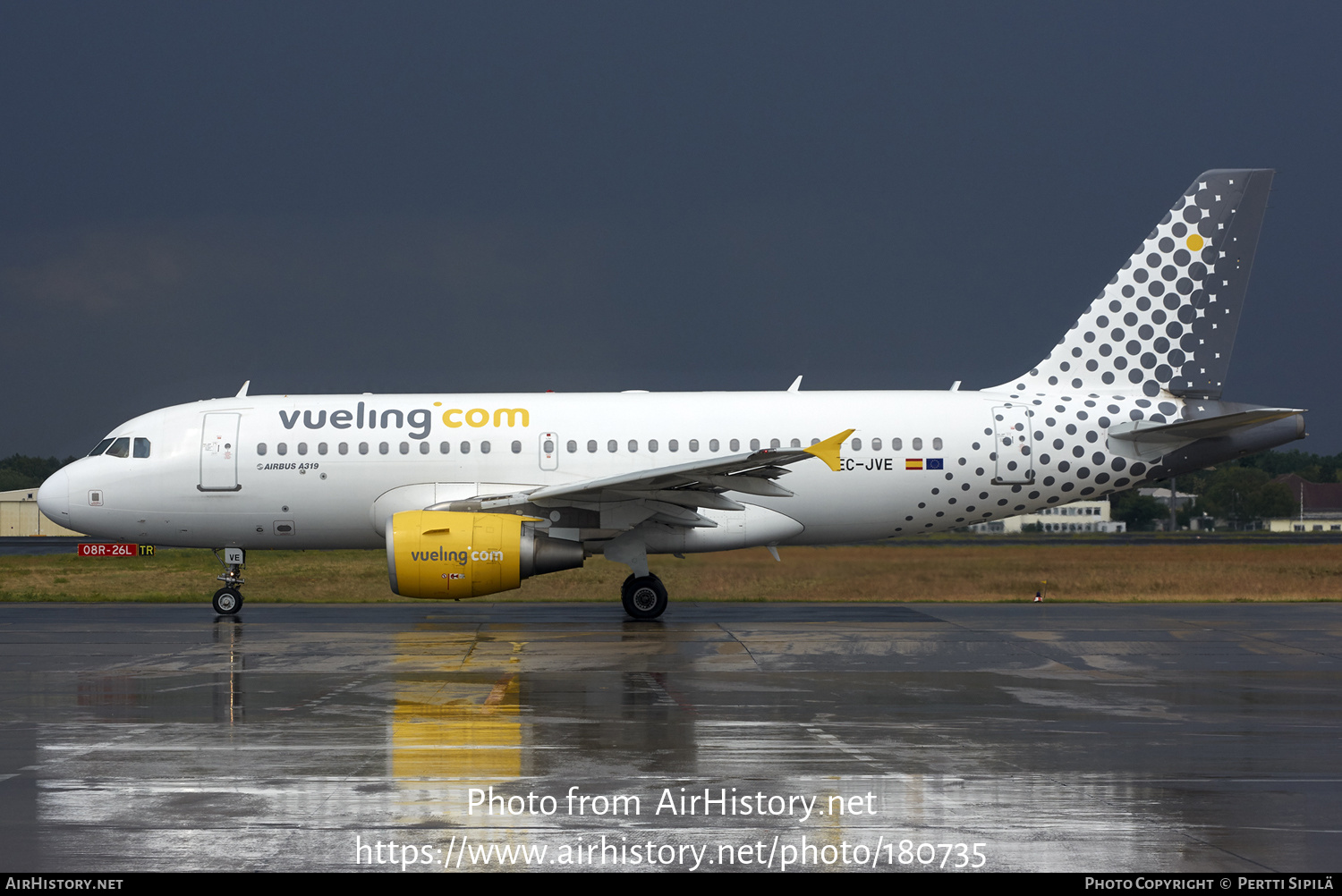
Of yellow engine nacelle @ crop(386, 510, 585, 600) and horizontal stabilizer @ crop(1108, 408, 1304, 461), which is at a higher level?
horizontal stabilizer @ crop(1108, 408, 1304, 461)

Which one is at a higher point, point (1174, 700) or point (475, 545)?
point (475, 545)

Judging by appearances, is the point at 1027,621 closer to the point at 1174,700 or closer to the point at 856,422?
the point at 856,422

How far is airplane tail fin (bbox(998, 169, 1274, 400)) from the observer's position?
19.7 metres

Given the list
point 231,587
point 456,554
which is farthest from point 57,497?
point 456,554

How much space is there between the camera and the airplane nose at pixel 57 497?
62.9 feet

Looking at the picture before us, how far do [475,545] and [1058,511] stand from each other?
8240cm

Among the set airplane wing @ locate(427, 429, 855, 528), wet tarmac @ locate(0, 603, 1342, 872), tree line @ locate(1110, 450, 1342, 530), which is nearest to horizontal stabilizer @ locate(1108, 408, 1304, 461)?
wet tarmac @ locate(0, 603, 1342, 872)

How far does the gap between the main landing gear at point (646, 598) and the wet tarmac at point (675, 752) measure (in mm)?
2167

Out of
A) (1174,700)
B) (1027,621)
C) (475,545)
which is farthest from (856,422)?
(1174,700)

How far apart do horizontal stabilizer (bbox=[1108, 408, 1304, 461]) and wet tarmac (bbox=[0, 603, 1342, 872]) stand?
386cm

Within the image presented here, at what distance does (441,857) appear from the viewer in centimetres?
550

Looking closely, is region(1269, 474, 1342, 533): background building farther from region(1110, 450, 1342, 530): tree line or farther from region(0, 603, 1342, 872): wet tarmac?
region(0, 603, 1342, 872): wet tarmac

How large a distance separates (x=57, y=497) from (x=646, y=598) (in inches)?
381
